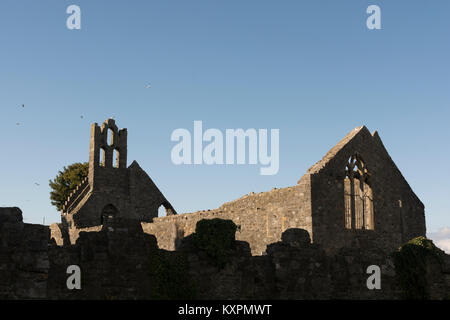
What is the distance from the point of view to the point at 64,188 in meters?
52.7

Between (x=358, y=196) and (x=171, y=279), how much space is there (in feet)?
45.8

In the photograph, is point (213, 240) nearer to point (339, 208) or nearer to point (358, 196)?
point (339, 208)

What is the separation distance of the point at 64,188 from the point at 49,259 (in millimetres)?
42629

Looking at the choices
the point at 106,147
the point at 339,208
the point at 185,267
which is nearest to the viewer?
the point at 185,267

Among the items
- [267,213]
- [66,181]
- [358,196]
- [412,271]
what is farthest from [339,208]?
[66,181]

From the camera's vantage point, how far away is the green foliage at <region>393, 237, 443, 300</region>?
52.2 ft

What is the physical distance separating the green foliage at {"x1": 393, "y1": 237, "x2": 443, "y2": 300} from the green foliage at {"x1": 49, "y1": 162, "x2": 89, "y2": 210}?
40759 mm

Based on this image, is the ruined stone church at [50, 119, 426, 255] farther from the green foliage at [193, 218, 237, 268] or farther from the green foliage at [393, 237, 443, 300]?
the green foliage at [193, 218, 237, 268]

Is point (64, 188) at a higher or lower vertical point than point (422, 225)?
higher

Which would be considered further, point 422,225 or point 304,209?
point 422,225

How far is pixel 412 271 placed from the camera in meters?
15.9
